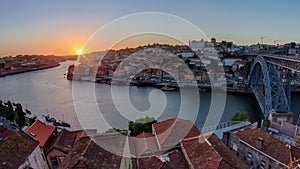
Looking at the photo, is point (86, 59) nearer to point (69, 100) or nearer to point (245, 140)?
point (69, 100)

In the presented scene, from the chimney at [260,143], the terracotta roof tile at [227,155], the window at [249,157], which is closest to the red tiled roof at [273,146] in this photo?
the chimney at [260,143]

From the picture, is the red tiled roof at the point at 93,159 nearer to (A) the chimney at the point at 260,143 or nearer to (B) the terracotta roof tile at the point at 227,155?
(B) the terracotta roof tile at the point at 227,155

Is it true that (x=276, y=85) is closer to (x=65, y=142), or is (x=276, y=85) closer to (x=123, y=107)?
(x=123, y=107)

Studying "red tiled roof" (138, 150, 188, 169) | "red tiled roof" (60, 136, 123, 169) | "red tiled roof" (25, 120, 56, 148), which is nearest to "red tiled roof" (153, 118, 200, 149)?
"red tiled roof" (138, 150, 188, 169)

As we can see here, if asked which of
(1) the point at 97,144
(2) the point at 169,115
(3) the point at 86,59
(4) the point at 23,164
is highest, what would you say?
(3) the point at 86,59

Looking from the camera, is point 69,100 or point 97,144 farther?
point 69,100

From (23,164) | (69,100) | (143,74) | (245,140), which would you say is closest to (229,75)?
(143,74)

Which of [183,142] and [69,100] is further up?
[183,142]

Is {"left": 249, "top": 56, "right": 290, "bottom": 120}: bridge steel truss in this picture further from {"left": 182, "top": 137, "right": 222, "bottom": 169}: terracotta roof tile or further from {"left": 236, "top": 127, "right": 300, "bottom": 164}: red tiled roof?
{"left": 182, "top": 137, "right": 222, "bottom": 169}: terracotta roof tile
